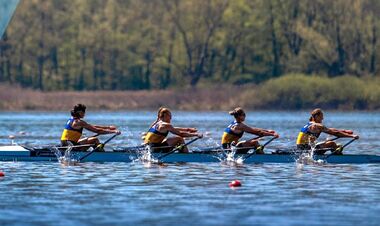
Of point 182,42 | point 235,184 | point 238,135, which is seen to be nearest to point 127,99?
point 182,42

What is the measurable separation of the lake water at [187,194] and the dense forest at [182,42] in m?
70.9

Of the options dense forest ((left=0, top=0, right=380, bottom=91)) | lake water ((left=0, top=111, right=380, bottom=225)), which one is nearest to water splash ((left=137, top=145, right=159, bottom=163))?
lake water ((left=0, top=111, right=380, bottom=225))

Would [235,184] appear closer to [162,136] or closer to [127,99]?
[162,136]

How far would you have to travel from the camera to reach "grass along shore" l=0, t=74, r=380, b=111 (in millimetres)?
97000

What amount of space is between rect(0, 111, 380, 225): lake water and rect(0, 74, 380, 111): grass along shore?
6397cm

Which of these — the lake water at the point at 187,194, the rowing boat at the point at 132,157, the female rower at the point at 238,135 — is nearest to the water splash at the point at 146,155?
the rowing boat at the point at 132,157

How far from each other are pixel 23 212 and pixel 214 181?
24.5 ft

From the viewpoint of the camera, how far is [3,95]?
97125 millimetres

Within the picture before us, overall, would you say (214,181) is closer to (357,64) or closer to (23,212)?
(23,212)

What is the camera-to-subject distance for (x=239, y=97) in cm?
9900

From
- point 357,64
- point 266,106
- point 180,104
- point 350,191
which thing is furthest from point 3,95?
point 350,191

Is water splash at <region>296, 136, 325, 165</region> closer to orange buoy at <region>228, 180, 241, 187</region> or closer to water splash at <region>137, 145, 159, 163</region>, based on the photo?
water splash at <region>137, 145, 159, 163</region>

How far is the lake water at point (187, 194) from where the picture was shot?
2108 cm

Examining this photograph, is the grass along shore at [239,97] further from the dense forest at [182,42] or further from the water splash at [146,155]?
the water splash at [146,155]
